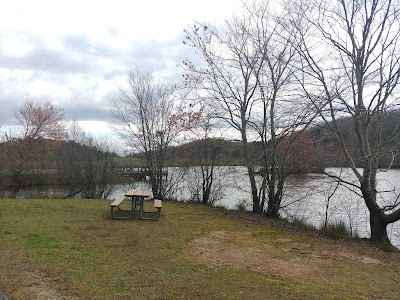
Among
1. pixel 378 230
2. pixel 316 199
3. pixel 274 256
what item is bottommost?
pixel 274 256

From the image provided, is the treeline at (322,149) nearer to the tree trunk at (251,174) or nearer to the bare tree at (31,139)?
the tree trunk at (251,174)

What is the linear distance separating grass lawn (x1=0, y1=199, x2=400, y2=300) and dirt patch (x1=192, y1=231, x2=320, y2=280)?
0.02 m

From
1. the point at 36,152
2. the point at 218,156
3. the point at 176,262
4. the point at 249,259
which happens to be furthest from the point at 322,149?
the point at 36,152

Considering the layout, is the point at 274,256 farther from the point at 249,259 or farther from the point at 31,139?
the point at 31,139

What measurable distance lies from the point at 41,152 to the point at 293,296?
3023 centimetres

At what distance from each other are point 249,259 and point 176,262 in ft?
4.03

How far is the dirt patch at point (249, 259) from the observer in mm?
4879

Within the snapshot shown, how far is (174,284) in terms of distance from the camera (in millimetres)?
3961

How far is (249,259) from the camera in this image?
5430mm

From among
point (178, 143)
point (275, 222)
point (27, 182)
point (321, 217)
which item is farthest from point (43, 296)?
point (27, 182)

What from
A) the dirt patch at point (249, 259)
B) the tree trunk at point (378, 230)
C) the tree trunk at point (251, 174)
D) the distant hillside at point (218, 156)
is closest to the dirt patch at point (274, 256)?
the dirt patch at point (249, 259)

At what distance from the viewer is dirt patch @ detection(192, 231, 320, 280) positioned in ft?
16.0

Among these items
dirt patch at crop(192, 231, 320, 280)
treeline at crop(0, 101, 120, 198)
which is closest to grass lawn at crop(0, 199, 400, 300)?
dirt patch at crop(192, 231, 320, 280)

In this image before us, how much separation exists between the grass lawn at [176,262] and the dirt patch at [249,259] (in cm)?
2
